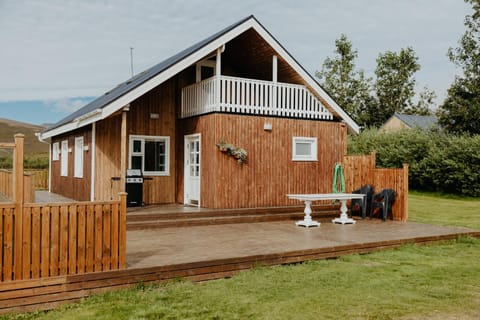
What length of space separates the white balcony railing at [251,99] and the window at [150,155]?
3.63 ft

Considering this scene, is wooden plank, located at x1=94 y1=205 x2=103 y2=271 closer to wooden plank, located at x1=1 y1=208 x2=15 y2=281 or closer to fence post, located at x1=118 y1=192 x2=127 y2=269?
fence post, located at x1=118 y1=192 x2=127 y2=269

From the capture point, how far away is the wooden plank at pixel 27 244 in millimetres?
4969

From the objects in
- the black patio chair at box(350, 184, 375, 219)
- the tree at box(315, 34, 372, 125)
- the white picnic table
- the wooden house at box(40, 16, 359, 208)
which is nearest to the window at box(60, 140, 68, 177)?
the wooden house at box(40, 16, 359, 208)

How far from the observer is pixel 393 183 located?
1195 cm

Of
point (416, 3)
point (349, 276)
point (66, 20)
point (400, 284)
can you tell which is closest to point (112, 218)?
point (349, 276)

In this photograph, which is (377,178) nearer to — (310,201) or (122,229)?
(310,201)

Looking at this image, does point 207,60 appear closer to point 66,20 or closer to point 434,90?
point 66,20

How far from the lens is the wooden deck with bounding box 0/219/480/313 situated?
5.08 meters

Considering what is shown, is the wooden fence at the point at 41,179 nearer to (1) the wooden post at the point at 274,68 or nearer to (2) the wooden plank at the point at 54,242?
(1) the wooden post at the point at 274,68

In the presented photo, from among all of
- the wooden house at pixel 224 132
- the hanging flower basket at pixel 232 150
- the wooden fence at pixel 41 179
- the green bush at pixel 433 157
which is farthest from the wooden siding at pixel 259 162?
the wooden fence at pixel 41 179

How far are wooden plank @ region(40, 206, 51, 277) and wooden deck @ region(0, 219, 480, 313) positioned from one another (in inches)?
4.9

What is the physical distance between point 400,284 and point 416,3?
42.1 ft

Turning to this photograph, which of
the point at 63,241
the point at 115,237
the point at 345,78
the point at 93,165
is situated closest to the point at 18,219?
the point at 63,241

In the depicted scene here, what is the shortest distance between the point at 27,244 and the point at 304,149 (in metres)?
9.64
